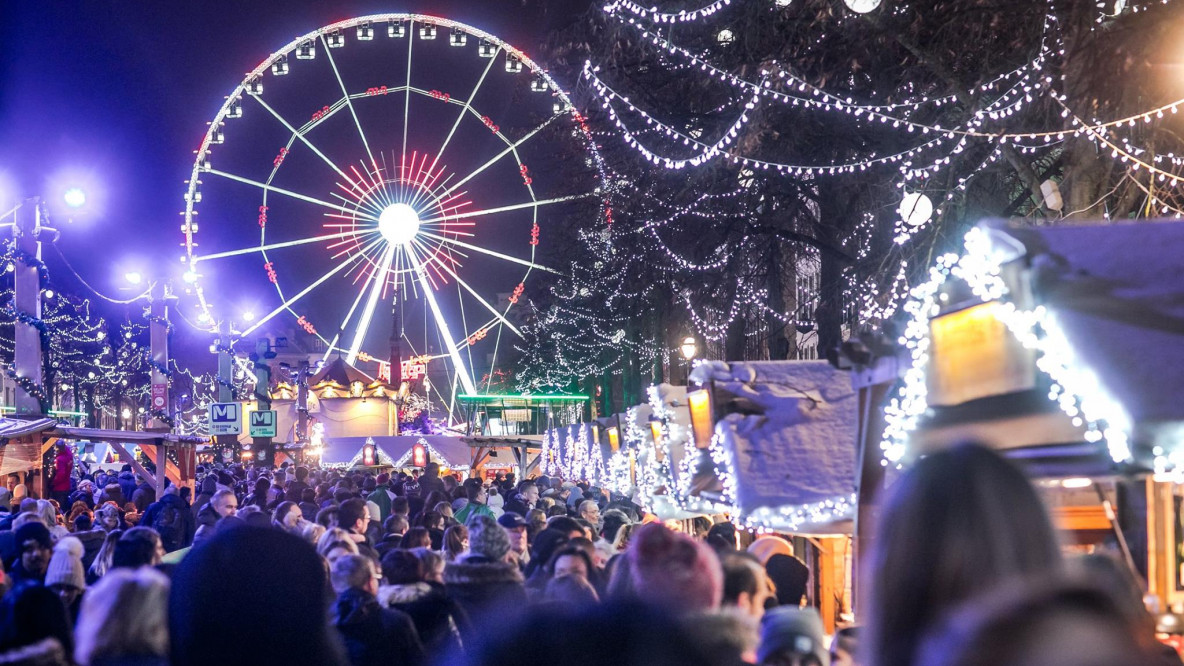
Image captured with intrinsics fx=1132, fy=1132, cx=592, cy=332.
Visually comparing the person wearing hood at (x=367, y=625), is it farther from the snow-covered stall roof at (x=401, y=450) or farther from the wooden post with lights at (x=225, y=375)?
the snow-covered stall roof at (x=401, y=450)

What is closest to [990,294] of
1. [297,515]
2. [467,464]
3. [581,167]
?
[297,515]

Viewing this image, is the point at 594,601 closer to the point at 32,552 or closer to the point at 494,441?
the point at 32,552

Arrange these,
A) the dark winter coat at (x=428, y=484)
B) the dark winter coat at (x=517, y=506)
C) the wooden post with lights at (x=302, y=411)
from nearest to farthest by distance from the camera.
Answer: the dark winter coat at (x=517, y=506)
the dark winter coat at (x=428, y=484)
the wooden post with lights at (x=302, y=411)

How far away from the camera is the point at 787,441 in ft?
30.1

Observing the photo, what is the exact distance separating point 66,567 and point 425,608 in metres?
2.35

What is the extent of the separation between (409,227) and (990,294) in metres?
A: 27.1

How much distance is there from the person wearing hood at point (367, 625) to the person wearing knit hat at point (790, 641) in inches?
83.0

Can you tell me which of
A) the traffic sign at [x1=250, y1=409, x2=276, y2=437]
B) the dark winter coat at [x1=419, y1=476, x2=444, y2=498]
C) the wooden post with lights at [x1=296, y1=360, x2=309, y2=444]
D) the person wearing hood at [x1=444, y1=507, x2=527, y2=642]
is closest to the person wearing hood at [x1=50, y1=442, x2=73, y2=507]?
the traffic sign at [x1=250, y1=409, x2=276, y2=437]

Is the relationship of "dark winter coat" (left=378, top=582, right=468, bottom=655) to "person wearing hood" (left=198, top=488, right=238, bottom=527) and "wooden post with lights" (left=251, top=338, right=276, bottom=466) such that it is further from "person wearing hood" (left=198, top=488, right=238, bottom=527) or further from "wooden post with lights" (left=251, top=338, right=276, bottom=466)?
"wooden post with lights" (left=251, top=338, right=276, bottom=466)

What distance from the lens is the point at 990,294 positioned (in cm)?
507

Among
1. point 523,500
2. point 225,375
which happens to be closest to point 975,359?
point 523,500

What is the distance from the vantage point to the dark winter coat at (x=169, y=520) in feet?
41.2

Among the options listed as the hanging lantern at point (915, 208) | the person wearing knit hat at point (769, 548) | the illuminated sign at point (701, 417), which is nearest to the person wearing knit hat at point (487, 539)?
the person wearing knit hat at point (769, 548)

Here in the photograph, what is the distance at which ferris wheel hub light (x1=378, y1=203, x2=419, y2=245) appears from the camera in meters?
31.1
